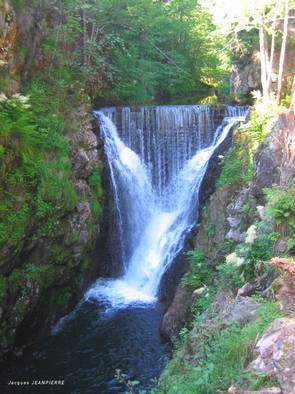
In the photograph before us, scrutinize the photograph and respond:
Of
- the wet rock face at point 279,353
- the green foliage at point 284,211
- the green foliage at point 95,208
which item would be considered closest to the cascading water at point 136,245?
the green foliage at point 95,208

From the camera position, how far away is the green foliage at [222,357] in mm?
3475

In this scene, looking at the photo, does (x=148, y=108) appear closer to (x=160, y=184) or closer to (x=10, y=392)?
(x=160, y=184)

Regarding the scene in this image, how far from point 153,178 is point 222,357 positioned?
33.4ft

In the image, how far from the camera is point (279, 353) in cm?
302

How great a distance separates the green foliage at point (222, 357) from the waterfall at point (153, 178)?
640 centimetres

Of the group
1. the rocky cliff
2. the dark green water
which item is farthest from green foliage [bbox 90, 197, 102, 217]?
the rocky cliff

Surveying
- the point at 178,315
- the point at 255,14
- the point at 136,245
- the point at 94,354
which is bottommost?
the point at 94,354

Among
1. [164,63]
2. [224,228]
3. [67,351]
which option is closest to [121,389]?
[67,351]

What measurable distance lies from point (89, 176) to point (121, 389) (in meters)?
6.27

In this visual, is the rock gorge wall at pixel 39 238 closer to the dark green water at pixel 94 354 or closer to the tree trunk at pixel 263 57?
the dark green water at pixel 94 354

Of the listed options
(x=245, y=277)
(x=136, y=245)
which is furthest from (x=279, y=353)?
(x=136, y=245)

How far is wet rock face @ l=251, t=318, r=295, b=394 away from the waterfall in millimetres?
7557

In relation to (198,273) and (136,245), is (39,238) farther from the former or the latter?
(136,245)

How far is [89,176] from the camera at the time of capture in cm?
1123
